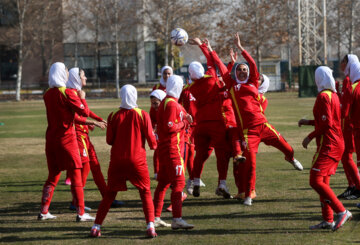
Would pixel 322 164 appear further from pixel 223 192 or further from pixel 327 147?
pixel 223 192

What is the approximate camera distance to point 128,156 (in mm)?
7457

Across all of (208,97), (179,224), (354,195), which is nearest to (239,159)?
(208,97)

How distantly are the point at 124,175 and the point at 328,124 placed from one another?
8.99 ft

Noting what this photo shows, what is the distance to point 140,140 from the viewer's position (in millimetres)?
7570

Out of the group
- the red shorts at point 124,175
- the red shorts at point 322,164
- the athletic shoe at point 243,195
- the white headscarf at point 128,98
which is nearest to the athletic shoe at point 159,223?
the red shorts at point 124,175

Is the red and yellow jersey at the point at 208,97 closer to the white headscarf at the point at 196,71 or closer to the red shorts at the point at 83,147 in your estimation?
the white headscarf at the point at 196,71

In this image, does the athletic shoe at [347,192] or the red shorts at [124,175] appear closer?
the red shorts at [124,175]

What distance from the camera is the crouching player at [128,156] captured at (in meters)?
7.48

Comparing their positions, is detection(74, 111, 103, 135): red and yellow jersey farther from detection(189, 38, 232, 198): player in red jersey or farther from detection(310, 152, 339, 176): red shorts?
detection(310, 152, 339, 176): red shorts

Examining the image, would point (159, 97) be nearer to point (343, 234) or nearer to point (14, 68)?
point (343, 234)

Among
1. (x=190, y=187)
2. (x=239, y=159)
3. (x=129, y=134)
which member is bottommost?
(x=190, y=187)

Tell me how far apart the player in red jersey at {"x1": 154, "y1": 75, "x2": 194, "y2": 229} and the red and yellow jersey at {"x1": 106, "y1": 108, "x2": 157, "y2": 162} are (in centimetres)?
39

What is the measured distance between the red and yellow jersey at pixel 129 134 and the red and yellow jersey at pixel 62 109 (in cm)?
97

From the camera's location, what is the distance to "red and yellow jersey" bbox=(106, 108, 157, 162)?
7481mm
